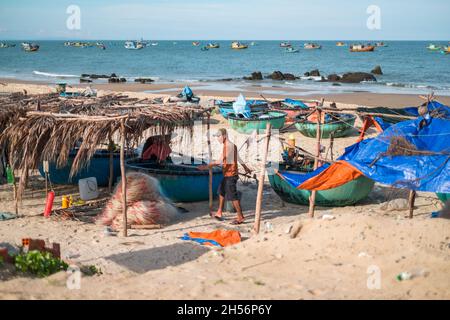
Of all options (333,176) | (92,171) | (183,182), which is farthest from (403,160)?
(92,171)

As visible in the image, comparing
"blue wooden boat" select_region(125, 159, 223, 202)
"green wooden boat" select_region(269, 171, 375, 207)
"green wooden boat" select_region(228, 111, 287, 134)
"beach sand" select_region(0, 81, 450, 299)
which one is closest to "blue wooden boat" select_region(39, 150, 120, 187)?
"blue wooden boat" select_region(125, 159, 223, 202)

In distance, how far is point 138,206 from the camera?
9055 millimetres

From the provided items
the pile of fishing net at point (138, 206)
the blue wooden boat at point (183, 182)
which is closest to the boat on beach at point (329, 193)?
the blue wooden boat at point (183, 182)

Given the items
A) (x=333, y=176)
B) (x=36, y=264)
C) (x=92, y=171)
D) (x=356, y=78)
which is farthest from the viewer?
(x=356, y=78)

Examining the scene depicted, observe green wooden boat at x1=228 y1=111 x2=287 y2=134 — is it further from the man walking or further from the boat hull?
the man walking

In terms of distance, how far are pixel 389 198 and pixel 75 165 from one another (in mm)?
6465

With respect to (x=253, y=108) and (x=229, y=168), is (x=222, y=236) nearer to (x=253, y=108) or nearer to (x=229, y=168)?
(x=229, y=168)

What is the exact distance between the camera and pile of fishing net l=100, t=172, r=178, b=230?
9.03 metres

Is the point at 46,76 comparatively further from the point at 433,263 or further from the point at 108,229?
the point at 433,263

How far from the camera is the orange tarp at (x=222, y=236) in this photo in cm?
797

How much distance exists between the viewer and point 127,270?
694 cm

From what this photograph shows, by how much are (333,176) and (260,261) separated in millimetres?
2593
